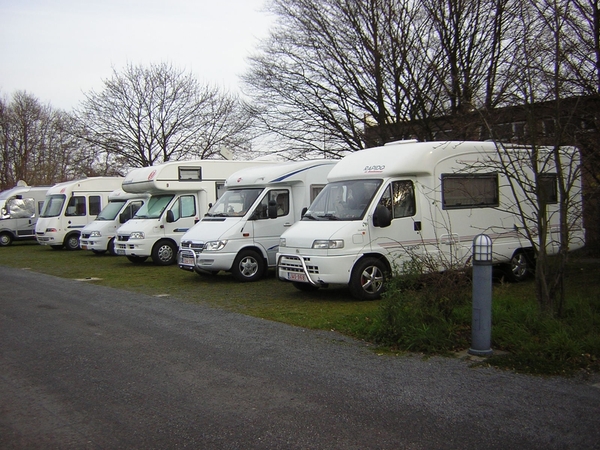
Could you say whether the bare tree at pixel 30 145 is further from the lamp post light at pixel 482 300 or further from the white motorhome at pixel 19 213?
the lamp post light at pixel 482 300

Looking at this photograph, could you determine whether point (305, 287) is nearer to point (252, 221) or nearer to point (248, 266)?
point (248, 266)

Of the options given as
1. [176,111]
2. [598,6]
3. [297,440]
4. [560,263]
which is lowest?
[297,440]

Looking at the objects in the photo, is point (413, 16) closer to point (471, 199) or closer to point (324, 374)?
point (471, 199)

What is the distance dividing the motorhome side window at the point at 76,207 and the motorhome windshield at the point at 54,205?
301 millimetres

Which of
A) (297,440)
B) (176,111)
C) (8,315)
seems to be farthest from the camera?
(176,111)

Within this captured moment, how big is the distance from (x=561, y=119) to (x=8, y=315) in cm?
859

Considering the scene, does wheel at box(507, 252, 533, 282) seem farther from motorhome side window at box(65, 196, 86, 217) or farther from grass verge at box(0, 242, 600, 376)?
motorhome side window at box(65, 196, 86, 217)

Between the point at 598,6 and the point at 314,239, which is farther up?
the point at 598,6

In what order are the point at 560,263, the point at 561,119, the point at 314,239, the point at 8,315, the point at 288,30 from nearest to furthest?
the point at 560,263, the point at 561,119, the point at 8,315, the point at 314,239, the point at 288,30

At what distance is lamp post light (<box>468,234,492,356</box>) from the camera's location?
6.66m

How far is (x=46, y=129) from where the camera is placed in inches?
1884

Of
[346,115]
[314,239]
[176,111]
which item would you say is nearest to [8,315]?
[314,239]

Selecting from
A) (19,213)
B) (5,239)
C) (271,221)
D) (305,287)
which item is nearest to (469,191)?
(305,287)

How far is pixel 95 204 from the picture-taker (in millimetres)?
25312
